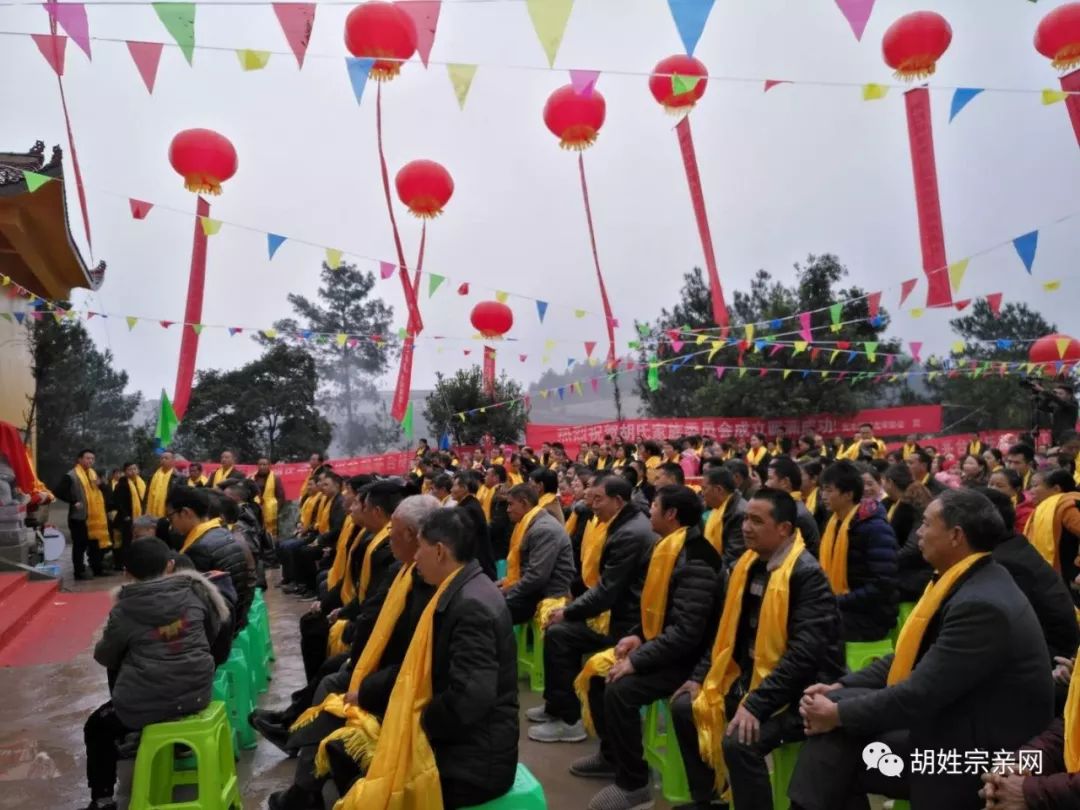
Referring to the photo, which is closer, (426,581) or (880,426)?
(426,581)

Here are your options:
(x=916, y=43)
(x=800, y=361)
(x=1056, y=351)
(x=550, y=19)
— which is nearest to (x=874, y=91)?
(x=916, y=43)

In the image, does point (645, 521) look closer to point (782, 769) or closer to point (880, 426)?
point (782, 769)

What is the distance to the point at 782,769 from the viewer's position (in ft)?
9.57

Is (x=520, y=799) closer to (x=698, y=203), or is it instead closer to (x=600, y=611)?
(x=600, y=611)

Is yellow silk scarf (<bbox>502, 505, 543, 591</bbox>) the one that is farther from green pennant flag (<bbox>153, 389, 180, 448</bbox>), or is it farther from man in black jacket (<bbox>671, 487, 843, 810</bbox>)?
green pennant flag (<bbox>153, 389, 180, 448</bbox>)

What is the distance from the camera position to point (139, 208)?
7.92 m

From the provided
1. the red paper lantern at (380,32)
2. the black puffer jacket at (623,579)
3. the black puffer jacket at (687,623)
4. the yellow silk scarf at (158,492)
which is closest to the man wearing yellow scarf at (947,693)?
the black puffer jacket at (687,623)

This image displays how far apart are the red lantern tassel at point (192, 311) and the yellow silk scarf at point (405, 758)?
6642 millimetres

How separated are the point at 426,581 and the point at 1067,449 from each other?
22.2ft

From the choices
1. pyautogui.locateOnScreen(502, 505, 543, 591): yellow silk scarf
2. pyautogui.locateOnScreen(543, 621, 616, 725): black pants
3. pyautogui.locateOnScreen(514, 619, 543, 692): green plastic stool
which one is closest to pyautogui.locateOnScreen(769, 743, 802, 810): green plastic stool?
pyautogui.locateOnScreen(543, 621, 616, 725): black pants

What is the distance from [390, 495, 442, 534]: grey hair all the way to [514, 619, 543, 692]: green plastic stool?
1930mm

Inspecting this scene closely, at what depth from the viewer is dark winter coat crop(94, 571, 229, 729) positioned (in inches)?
120

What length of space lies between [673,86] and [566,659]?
4184mm

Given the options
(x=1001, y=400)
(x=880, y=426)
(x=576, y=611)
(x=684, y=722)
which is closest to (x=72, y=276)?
(x=576, y=611)
